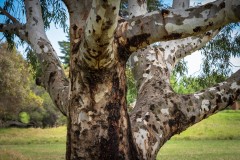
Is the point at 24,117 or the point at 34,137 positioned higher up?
the point at 24,117

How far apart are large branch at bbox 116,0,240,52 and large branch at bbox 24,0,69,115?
0.98 m

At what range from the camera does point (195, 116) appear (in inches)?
103

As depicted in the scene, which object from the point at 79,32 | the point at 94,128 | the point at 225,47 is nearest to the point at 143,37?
the point at 79,32

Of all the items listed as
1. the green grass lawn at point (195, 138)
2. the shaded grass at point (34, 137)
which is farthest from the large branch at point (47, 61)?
the shaded grass at point (34, 137)

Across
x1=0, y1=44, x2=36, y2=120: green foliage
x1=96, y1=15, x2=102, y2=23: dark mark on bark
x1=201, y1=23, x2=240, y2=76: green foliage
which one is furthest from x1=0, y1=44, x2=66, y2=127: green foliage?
x1=96, y1=15, x2=102, y2=23: dark mark on bark

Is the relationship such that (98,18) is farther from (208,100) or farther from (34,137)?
→ (34,137)

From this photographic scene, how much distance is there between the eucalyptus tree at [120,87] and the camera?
172 cm

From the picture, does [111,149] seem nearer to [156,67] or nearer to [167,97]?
[167,97]

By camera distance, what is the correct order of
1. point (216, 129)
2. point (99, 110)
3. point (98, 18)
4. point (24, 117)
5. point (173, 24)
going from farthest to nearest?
point (24, 117) → point (216, 129) → point (99, 110) → point (173, 24) → point (98, 18)

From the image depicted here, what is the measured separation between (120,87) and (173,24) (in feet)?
1.76

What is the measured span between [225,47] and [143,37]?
4337 millimetres

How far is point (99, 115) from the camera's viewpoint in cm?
202

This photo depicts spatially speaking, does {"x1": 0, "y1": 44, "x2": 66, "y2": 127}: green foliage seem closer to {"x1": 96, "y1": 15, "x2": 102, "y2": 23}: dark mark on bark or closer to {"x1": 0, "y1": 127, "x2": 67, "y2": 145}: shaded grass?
{"x1": 0, "y1": 127, "x2": 67, "y2": 145}: shaded grass

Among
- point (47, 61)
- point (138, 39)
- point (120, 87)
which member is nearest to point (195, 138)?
point (47, 61)
